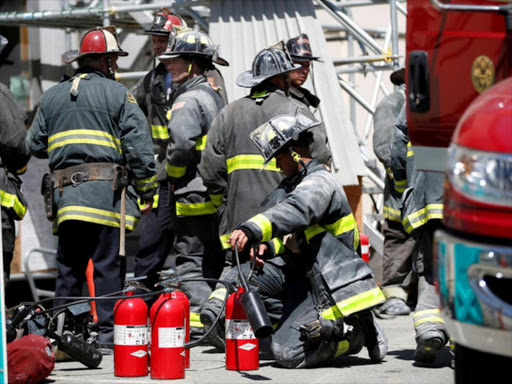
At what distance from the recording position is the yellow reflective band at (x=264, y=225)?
6.42 m

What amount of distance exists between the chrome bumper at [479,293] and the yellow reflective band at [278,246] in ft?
10.0

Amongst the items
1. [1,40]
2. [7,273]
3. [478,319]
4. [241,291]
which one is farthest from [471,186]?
[7,273]

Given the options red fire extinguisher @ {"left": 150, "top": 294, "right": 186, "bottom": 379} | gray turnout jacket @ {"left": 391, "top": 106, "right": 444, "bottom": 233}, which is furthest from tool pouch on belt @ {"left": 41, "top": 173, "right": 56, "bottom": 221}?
gray turnout jacket @ {"left": 391, "top": 106, "right": 444, "bottom": 233}

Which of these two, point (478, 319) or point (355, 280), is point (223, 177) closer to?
point (355, 280)

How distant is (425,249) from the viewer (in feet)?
23.1

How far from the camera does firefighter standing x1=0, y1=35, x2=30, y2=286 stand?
783 centimetres

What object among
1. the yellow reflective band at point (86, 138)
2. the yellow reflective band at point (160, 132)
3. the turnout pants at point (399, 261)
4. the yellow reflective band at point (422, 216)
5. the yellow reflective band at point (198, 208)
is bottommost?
the turnout pants at point (399, 261)

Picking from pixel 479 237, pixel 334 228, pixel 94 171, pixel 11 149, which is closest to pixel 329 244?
pixel 334 228

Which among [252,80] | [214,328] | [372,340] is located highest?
[252,80]

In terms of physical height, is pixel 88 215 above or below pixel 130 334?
above

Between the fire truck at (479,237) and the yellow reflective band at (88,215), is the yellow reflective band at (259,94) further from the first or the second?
the fire truck at (479,237)

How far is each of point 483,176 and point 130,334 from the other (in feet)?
10.2

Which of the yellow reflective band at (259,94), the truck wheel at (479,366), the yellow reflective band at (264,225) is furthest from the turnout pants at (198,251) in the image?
the truck wheel at (479,366)

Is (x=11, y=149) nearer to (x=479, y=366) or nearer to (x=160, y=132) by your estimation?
(x=160, y=132)
